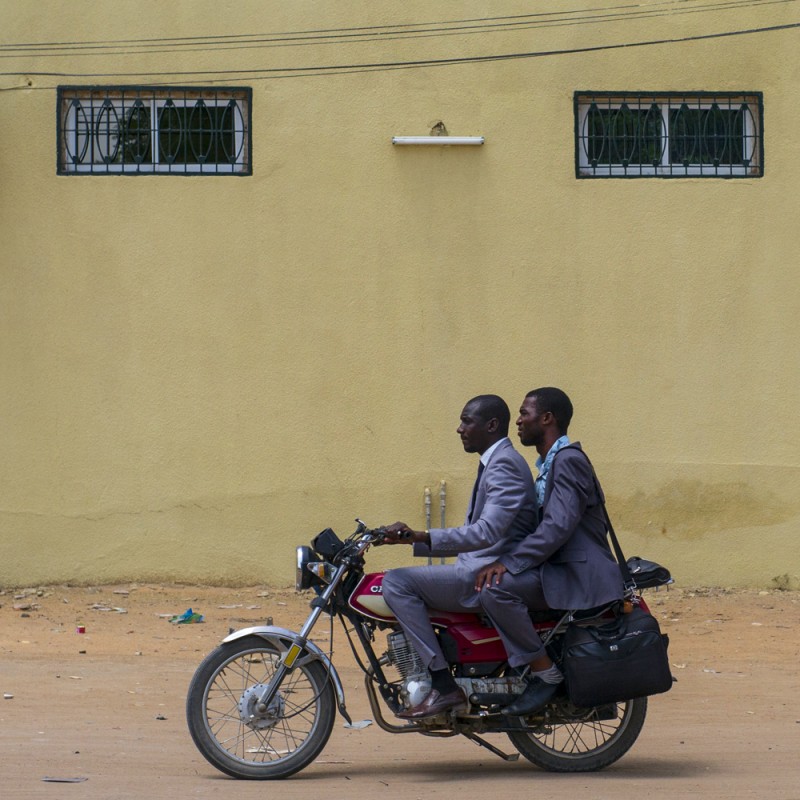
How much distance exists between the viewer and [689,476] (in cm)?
1102

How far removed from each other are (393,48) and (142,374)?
3.26 meters

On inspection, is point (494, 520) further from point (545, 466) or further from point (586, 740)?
point (586, 740)

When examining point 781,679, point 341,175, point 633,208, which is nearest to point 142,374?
point 341,175

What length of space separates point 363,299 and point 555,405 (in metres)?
5.03

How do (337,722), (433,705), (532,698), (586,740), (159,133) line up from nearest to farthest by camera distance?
(433,705) < (532,698) < (586,740) < (337,722) < (159,133)

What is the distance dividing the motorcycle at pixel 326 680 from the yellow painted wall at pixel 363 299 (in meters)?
4.98

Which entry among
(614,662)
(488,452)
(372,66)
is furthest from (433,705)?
(372,66)

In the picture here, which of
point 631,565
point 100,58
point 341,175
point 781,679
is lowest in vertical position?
point 781,679

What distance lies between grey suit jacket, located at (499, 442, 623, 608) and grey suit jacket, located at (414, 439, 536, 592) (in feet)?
0.27

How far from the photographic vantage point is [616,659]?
5.79 metres

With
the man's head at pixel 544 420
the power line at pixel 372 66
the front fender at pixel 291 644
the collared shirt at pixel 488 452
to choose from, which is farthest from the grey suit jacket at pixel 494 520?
the power line at pixel 372 66

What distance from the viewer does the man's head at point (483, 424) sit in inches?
236

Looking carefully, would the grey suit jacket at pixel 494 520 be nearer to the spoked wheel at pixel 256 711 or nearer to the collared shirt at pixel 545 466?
the collared shirt at pixel 545 466

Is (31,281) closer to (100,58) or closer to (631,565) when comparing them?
(100,58)
